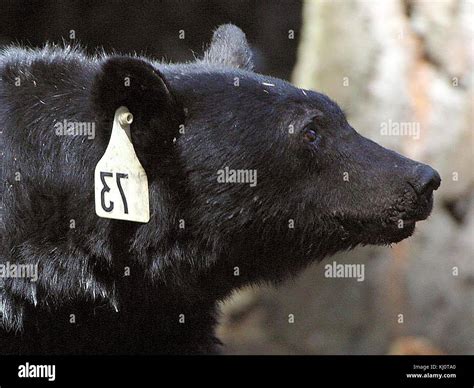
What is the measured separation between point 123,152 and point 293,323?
535 centimetres

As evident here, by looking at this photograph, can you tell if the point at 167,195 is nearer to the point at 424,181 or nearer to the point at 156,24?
the point at 424,181

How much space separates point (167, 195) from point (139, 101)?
0.47 m

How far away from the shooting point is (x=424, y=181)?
4.61m

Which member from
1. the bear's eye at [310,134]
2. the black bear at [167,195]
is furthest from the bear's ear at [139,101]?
the bear's eye at [310,134]

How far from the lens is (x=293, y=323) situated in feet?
31.0

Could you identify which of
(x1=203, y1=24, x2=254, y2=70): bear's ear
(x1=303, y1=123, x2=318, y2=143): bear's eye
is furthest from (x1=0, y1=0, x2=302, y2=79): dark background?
(x1=303, y1=123, x2=318, y2=143): bear's eye

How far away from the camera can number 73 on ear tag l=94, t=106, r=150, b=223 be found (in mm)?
4395

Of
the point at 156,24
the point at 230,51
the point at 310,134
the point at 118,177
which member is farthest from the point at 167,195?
the point at 156,24

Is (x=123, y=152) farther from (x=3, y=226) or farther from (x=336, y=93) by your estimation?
(x=336, y=93)

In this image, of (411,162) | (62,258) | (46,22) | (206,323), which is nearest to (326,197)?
(411,162)

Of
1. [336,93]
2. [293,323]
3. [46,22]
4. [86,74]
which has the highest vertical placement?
[46,22]

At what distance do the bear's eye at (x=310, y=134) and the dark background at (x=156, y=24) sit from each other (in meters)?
5.07

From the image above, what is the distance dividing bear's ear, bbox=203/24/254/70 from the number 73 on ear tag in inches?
41.4

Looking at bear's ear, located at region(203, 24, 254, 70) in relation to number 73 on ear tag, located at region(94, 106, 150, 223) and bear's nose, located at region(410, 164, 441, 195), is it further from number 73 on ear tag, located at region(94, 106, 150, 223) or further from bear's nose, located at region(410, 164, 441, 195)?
bear's nose, located at region(410, 164, 441, 195)
